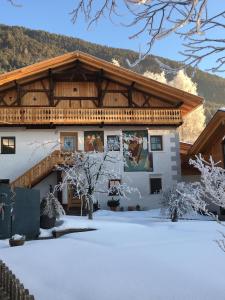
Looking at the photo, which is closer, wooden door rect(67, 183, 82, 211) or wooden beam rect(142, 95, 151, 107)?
wooden door rect(67, 183, 82, 211)

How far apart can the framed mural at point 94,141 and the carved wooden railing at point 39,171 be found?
7.88 feet

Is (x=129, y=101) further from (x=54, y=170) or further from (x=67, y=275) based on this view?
(x=67, y=275)

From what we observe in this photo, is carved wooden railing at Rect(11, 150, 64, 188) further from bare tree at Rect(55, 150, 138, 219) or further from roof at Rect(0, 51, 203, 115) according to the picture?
roof at Rect(0, 51, 203, 115)

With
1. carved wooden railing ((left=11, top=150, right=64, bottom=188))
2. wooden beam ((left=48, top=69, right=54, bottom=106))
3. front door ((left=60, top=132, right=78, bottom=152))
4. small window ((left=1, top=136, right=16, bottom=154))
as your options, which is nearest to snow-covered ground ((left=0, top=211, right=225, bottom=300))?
carved wooden railing ((left=11, top=150, right=64, bottom=188))

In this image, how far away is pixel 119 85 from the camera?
29766mm

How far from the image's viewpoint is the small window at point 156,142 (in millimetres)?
29859

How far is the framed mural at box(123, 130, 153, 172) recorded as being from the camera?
29.2m

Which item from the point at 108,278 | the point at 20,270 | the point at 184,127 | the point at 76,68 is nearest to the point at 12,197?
the point at 20,270

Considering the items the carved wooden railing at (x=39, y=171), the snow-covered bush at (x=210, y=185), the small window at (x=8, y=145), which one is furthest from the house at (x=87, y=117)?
the snow-covered bush at (x=210, y=185)

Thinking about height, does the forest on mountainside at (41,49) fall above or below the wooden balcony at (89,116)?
above

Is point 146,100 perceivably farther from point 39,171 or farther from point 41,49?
point 41,49

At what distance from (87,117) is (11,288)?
2219cm

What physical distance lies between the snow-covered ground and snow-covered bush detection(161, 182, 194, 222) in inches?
345

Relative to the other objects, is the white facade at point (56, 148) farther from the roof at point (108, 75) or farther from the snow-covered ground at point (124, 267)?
the snow-covered ground at point (124, 267)
